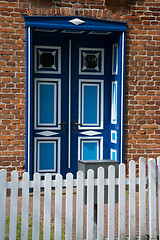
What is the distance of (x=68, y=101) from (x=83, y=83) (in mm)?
484

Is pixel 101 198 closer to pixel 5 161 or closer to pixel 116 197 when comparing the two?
pixel 116 197

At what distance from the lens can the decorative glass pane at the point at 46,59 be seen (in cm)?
945

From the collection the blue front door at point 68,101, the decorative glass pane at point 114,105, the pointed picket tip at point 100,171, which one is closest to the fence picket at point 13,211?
the pointed picket tip at point 100,171

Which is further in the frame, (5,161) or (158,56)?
(158,56)

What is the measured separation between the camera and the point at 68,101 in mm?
9539

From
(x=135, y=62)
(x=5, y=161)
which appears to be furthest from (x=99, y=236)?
(x=135, y=62)

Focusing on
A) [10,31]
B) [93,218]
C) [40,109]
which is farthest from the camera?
[40,109]

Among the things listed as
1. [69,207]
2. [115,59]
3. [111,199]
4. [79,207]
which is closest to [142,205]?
[111,199]

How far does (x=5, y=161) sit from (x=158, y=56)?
362 centimetres

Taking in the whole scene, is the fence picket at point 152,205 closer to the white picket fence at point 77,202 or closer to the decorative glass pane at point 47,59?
the white picket fence at point 77,202

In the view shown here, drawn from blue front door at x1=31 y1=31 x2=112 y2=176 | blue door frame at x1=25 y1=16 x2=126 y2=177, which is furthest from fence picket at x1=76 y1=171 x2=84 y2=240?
blue front door at x1=31 y1=31 x2=112 y2=176

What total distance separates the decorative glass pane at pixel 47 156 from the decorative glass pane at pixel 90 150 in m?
0.64

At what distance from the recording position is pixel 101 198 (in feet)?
19.0

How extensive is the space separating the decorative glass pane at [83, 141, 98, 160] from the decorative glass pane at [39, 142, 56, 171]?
64 centimetres
